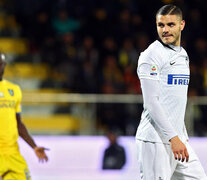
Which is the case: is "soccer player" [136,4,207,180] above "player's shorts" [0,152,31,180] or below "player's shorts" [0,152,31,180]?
above

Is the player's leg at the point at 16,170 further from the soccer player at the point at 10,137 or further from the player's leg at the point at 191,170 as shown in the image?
the player's leg at the point at 191,170

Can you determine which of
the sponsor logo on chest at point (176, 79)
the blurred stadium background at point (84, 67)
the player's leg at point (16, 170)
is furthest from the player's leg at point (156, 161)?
the blurred stadium background at point (84, 67)

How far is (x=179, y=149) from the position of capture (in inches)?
133

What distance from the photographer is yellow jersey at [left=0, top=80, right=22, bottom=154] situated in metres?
4.30

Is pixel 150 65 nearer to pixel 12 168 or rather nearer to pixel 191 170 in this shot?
pixel 191 170

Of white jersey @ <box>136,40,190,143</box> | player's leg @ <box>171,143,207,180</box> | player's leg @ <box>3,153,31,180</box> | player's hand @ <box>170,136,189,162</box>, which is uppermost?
white jersey @ <box>136,40,190,143</box>

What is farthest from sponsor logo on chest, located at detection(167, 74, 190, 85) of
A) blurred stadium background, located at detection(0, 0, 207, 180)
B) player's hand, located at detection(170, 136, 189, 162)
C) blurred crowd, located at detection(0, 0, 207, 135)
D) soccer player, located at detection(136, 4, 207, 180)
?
blurred crowd, located at detection(0, 0, 207, 135)

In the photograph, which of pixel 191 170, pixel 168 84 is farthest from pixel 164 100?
pixel 191 170

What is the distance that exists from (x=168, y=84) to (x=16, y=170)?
1452 mm

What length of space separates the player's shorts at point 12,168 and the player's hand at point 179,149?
1.40 meters

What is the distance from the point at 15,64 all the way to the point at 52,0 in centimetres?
163

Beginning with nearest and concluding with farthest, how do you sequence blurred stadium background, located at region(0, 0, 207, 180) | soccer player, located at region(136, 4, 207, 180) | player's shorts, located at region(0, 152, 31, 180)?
1. soccer player, located at region(136, 4, 207, 180)
2. player's shorts, located at region(0, 152, 31, 180)
3. blurred stadium background, located at region(0, 0, 207, 180)

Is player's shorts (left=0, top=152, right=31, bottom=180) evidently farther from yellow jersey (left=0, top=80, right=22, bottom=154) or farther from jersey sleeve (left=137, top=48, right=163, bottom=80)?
jersey sleeve (left=137, top=48, right=163, bottom=80)

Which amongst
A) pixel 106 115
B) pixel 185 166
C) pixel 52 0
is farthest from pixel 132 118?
pixel 185 166
